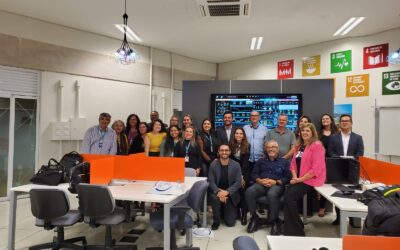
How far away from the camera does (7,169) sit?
581 centimetres

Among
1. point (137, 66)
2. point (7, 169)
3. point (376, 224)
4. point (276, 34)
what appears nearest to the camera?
point (376, 224)

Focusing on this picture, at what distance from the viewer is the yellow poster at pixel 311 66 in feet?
24.5

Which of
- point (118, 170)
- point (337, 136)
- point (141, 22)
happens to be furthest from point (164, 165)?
point (141, 22)

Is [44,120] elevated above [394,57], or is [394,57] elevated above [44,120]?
[394,57]

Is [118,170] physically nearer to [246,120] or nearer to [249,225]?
[249,225]

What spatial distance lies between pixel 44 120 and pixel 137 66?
8.65 feet

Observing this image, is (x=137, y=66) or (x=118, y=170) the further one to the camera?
(x=137, y=66)

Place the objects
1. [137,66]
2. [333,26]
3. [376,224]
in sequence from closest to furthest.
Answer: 1. [376,224]
2. [333,26]
3. [137,66]

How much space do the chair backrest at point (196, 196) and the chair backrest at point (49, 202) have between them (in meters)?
1.32

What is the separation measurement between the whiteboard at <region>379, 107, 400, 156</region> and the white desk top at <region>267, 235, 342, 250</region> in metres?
5.26

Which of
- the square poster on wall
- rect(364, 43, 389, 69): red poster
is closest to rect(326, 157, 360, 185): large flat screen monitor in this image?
the square poster on wall

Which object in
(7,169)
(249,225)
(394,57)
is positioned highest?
(394,57)

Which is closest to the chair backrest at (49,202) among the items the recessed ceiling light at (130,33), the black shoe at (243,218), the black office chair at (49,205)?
the black office chair at (49,205)

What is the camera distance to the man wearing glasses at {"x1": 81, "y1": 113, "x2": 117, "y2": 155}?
496 cm
